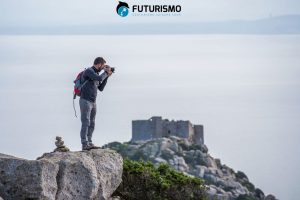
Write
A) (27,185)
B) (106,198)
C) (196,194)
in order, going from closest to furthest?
1. (27,185)
2. (106,198)
3. (196,194)

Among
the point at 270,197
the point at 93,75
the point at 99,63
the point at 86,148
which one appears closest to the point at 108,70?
the point at 99,63

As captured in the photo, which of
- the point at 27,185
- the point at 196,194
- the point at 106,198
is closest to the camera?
the point at 27,185

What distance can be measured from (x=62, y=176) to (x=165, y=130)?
13517 cm

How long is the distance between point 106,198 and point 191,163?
12466 centimetres

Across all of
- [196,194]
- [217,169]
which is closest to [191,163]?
[217,169]

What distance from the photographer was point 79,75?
20812 mm

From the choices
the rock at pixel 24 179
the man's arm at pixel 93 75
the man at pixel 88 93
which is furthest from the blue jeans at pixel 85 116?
the rock at pixel 24 179

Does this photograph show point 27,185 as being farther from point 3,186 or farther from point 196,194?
point 196,194

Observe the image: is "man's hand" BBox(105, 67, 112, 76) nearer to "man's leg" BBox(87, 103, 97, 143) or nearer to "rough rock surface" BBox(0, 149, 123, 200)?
"man's leg" BBox(87, 103, 97, 143)

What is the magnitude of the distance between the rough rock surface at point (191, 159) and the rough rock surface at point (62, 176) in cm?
11238

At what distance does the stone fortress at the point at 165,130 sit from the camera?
6019 inches

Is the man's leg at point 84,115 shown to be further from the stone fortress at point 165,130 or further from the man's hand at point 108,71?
the stone fortress at point 165,130

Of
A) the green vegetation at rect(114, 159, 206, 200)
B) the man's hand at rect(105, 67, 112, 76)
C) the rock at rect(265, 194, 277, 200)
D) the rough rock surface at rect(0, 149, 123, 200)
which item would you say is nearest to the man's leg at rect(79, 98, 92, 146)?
the rough rock surface at rect(0, 149, 123, 200)

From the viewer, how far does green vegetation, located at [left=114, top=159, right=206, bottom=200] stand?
24.4 meters
